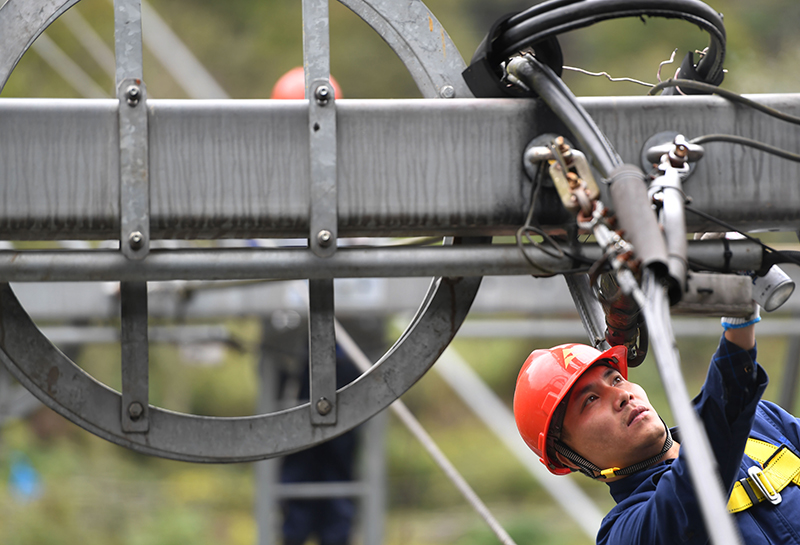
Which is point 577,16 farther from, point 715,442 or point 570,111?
point 715,442

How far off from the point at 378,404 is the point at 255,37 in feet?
50.5

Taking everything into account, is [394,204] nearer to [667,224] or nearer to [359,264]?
[359,264]

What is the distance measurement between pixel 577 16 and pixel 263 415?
645mm

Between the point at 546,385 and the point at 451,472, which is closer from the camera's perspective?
the point at 546,385

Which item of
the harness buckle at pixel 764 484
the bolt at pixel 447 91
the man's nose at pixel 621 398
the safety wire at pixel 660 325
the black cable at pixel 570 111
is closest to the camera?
the safety wire at pixel 660 325

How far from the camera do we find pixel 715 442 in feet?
4.16

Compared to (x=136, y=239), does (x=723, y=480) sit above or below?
below

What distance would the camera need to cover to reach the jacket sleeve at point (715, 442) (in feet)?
3.91

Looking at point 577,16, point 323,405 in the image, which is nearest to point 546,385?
point 323,405

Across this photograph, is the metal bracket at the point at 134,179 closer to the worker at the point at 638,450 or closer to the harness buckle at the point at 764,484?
the worker at the point at 638,450

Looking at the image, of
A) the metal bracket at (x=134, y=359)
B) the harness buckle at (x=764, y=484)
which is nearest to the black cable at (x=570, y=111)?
the metal bracket at (x=134, y=359)

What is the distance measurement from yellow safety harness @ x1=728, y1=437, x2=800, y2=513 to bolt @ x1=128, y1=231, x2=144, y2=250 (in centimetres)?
104

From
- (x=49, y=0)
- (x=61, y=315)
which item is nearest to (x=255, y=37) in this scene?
(x=61, y=315)

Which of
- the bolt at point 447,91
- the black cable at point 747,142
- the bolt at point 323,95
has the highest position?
the bolt at point 447,91
